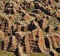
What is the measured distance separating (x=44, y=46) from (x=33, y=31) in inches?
368

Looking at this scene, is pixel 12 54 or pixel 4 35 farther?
pixel 4 35

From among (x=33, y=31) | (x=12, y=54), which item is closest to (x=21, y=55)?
(x=12, y=54)

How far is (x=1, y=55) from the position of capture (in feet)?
602

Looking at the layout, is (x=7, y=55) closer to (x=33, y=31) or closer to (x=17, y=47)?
(x=17, y=47)

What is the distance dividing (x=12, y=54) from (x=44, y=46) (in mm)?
16825

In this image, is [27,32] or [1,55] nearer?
[1,55]

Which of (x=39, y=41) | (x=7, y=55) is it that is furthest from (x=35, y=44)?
(x=7, y=55)

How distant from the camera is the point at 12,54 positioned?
185 metres

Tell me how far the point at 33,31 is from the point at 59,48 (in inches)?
597

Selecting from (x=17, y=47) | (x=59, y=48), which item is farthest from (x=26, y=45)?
(x=59, y=48)

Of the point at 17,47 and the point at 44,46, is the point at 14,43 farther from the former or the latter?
the point at 44,46

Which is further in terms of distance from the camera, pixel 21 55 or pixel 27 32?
pixel 27 32

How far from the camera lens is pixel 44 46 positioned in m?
191

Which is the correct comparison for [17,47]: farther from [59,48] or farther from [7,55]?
[59,48]
